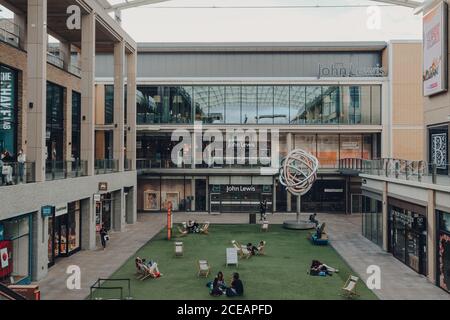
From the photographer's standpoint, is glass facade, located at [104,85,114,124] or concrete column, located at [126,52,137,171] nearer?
concrete column, located at [126,52,137,171]

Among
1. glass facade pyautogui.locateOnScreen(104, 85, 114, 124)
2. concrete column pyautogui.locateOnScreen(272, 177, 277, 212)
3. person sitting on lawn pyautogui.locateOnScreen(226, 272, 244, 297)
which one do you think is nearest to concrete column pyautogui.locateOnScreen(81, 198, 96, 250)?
person sitting on lawn pyautogui.locateOnScreen(226, 272, 244, 297)

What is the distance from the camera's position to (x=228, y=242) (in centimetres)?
2933

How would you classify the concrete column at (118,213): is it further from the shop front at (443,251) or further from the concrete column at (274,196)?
the shop front at (443,251)

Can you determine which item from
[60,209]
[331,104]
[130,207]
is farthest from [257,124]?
[60,209]

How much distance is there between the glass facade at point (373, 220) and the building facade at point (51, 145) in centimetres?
1826

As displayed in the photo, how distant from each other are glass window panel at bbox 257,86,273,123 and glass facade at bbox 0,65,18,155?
2717 centimetres

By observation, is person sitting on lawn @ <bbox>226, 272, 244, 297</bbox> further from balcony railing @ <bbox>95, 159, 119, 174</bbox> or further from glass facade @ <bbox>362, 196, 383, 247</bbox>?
balcony railing @ <bbox>95, 159, 119, 174</bbox>

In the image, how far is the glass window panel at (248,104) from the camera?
152ft

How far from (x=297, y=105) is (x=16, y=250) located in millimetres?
33474

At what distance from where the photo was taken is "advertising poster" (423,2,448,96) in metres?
24.3

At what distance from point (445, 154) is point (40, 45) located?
23428 mm

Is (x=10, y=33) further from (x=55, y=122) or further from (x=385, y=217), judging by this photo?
(x=385, y=217)

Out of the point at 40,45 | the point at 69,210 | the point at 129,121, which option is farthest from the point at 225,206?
the point at 40,45

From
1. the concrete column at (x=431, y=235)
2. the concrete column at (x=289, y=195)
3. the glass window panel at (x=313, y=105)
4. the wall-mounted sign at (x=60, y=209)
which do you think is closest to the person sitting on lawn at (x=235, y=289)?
the concrete column at (x=431, y=235)
